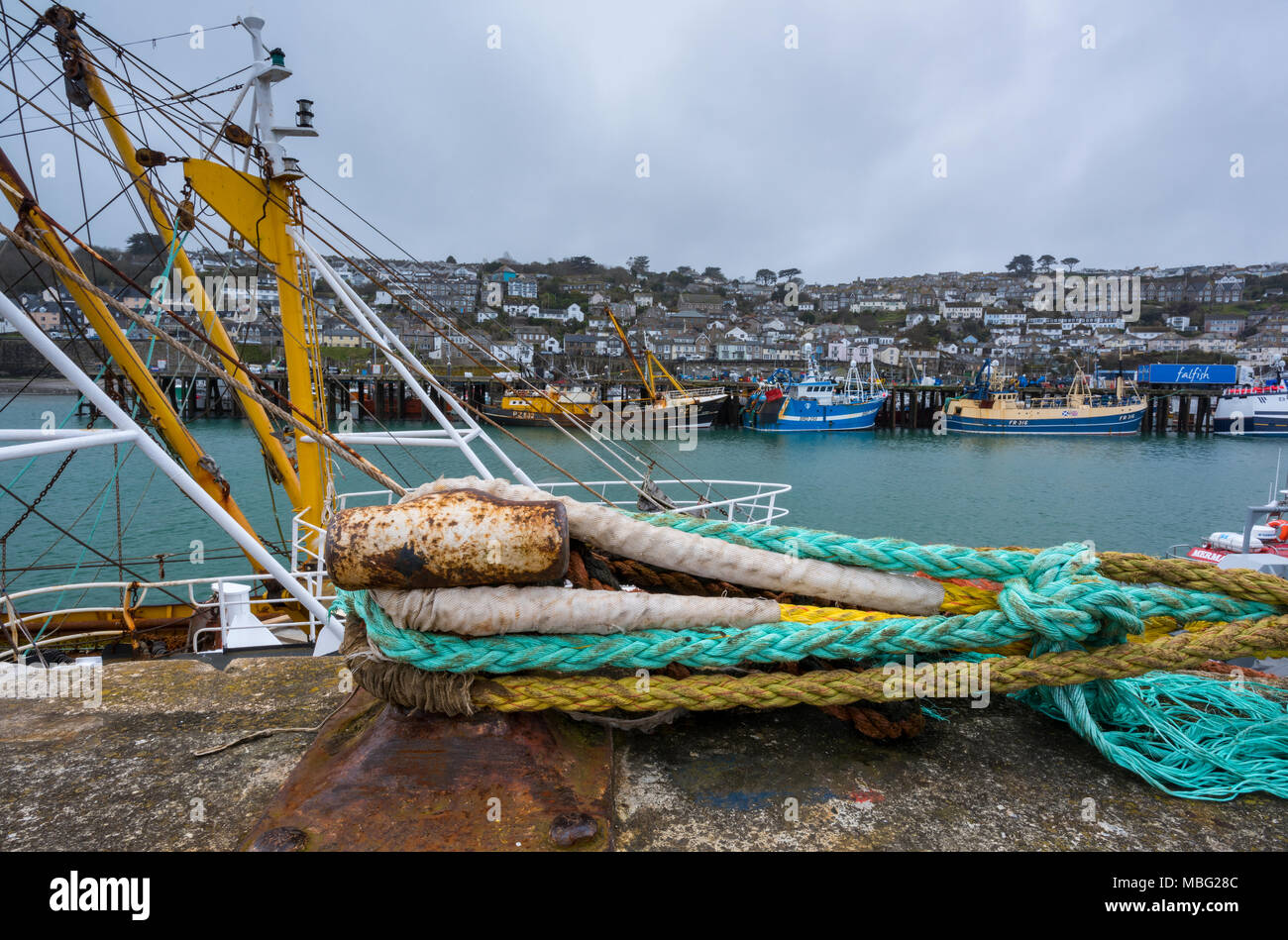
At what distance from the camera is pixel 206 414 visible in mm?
61156

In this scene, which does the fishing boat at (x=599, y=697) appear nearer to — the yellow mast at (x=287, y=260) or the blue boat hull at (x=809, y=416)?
the yellow mast at (x=287, y=260)

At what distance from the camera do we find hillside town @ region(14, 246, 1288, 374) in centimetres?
10694

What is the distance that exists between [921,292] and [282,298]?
655 feet

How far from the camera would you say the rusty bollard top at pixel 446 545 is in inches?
66.8

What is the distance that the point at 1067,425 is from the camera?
2269 inches

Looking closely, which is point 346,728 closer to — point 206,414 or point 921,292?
point 206,414

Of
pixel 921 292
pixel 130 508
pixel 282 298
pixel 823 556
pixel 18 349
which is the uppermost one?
pixel 921 292

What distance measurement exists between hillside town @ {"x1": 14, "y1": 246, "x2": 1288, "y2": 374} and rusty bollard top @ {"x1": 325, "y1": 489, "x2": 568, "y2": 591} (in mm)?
82424

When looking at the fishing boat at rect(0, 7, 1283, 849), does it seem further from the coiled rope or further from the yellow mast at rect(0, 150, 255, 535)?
the yellow mast at rect(0, 150, 255, 535)

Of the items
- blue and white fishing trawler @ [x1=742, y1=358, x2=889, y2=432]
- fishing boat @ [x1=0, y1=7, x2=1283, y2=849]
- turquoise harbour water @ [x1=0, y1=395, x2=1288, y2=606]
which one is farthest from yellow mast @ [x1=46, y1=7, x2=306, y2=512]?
blue and white fishing trawler @ [x1=742, y1=358, x2=889, y2=432]

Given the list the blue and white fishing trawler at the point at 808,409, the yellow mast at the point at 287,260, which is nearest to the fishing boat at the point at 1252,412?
the blue and white fishing trawler at the point at 808,409

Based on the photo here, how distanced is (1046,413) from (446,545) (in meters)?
66.0

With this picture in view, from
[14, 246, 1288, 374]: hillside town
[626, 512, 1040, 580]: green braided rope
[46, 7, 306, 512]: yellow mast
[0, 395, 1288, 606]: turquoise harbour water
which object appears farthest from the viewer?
[14, 246, 1288, 374]: hillside town

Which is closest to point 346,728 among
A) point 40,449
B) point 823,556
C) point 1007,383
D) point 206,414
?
point 823,556
